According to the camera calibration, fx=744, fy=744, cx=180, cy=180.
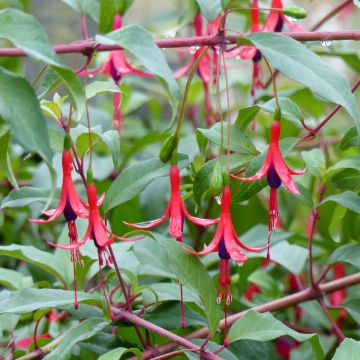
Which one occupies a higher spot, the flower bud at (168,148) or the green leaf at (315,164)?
the flower bud at (168,148)

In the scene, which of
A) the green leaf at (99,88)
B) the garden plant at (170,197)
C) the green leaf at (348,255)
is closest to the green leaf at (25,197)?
the garden plant at (170,197)

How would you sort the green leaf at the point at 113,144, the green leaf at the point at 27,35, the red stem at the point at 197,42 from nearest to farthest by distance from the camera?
the green leaf at the point at 27,35, the red stem at the point at 197,42, the green leaf at the point at 113,144

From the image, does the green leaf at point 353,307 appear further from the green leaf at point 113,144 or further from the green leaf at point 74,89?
the green leaf at point 74,89

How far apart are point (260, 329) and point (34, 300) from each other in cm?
20

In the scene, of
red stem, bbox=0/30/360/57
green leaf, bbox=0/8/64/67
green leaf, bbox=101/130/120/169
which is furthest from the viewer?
green leaf, bbox=101/130/120/169

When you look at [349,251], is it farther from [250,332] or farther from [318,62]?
[318,62]

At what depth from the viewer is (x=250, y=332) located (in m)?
0.66

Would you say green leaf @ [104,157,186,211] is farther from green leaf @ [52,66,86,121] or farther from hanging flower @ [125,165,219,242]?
green leaf @ [52,66,86,121]

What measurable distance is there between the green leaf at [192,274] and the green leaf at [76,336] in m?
0.10

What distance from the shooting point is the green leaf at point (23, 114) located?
48 centimetres

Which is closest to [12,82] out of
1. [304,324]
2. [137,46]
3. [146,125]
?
[137,46]

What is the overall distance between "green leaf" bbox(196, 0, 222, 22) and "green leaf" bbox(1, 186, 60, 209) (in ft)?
0.76

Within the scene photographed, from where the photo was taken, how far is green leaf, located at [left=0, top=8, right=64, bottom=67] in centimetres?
47

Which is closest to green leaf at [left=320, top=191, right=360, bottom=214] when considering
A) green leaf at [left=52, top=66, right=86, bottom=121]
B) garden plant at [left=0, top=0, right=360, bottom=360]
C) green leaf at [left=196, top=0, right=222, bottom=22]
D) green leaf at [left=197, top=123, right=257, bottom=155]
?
garden plant at [left=0, top=0, right=360, bottom=360]
